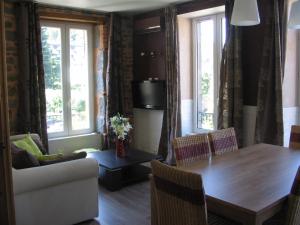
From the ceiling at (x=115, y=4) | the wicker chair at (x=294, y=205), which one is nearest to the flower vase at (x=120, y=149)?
the ceiling at (x=115, y=4)

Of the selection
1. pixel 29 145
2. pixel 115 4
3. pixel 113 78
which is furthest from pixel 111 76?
pixel 29 145

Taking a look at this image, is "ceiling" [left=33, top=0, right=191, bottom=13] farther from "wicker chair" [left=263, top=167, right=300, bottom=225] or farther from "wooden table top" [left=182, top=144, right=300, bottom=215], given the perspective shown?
"wicker chair" [left=263, top=167, right=300, bottom=225]

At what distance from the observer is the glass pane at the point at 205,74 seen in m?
5.40

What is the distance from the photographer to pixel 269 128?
4203 millimetres

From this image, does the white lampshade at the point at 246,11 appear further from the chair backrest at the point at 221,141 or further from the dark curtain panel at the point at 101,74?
the dark curtain panel at the point at 101,74

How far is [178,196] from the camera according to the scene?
75.7 inches

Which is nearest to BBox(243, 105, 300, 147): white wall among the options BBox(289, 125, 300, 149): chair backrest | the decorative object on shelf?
BBox(289, 125, 300, 149): chair backrest

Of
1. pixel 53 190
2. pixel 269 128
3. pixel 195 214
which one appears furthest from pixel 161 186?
pixel 269 128

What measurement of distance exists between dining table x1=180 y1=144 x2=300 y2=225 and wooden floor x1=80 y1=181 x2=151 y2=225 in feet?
4.21

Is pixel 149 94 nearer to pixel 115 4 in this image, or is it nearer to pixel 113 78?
pixel 113 78

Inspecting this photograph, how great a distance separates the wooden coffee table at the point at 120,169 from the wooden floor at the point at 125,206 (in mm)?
99

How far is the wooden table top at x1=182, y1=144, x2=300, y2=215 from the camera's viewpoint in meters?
1.91

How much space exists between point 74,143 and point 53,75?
131 cm

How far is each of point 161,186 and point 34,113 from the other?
372 cm
